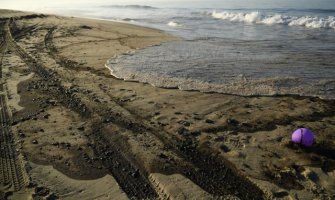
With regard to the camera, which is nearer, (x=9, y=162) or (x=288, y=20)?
(x=9, y=162)

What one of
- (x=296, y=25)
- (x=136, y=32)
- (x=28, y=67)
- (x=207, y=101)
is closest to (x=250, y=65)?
(x=207, y=101)

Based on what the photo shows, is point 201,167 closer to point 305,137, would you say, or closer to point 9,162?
point 305,137

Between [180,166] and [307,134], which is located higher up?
[307,134]

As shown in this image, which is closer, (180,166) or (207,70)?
(180,166)

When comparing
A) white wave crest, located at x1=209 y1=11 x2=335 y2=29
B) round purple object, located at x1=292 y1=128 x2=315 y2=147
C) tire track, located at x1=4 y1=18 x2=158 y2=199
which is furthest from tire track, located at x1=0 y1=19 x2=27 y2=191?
white wave crest, located at x1=209 y1=11 x2=335 y2=29

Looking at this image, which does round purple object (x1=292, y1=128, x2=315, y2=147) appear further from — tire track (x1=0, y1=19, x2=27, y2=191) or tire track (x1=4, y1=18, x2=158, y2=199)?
tire track (x1=0, y1=19, x2=27, y2=191)

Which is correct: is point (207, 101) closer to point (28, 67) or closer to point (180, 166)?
point (180, 166)

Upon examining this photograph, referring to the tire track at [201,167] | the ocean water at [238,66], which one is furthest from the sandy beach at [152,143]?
the ocean water at [238,66]

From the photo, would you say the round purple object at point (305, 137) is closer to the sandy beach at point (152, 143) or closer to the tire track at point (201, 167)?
the sandy beach at point (152, 143)

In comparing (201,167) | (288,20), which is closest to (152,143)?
(201,167)
